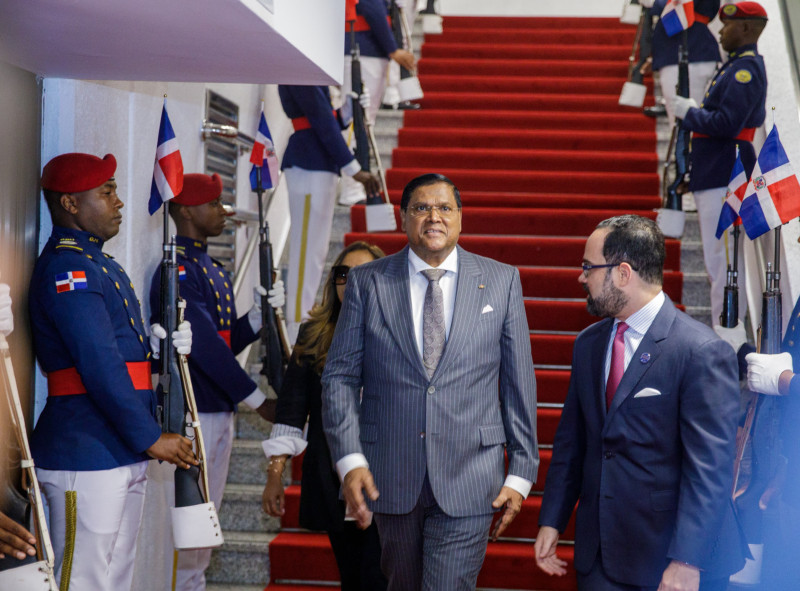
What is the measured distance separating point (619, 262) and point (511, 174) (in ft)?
12.9

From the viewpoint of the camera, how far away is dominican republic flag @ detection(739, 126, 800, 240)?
3461 mm

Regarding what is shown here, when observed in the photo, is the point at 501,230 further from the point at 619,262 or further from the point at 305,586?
the point at 619,262

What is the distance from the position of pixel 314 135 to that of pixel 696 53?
8.70ft

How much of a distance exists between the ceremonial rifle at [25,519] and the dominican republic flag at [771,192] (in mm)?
2598

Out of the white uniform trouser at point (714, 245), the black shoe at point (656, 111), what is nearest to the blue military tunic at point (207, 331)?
the white uniform trouser at point (714, 245)

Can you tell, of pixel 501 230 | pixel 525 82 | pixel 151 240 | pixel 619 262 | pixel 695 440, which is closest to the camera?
pixel 695 440

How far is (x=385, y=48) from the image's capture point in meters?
6.11

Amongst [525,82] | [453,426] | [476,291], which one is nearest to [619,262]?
[476,291]

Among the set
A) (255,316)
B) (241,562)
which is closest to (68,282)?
(255,316)

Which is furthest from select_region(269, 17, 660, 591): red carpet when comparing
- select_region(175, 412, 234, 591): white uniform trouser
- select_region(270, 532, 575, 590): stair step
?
select_region(175, 412, 234, 591): white uniform trouser

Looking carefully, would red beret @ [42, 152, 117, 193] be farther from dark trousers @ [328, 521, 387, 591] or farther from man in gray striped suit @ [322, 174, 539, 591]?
dark trousers @ [328, 521, 387, 591]

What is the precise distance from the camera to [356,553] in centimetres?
329

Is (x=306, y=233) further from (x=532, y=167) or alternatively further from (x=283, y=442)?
(x=532, y=167)

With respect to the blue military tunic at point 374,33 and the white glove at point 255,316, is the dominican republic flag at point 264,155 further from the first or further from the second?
the blue military tunic at point 374,33
